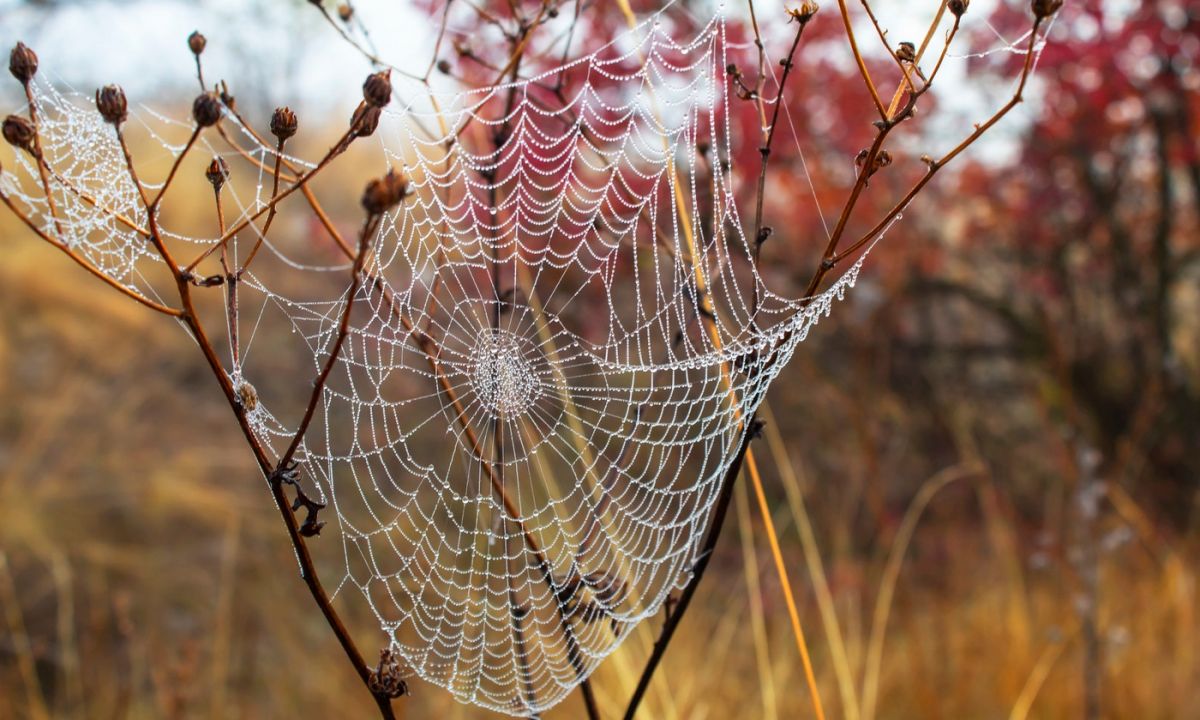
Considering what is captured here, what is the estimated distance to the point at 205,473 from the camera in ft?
19.8

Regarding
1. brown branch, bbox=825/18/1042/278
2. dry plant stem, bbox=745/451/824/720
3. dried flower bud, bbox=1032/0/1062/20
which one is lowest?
dry plant stem, bbox=745/451/824/720

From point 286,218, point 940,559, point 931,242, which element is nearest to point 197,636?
point 940,559

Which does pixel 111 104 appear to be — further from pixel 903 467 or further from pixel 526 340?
pixel 903 467

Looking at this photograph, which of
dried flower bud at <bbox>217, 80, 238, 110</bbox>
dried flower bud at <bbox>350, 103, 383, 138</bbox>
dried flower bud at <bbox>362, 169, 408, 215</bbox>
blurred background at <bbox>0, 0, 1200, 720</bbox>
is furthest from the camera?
blurred background at <bbox>0, 0, 1200, 720</bbox>

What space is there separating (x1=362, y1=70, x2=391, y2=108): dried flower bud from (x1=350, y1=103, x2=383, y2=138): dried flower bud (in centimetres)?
2

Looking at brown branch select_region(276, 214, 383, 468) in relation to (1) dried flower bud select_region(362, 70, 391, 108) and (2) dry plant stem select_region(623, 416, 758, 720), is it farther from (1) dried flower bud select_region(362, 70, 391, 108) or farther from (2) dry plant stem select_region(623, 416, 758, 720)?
(2) dry plant stem select_region(623, 416, 758, 720)

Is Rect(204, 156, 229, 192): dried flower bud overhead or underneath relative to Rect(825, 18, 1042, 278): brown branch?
overhead

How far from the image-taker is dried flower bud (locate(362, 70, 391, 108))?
855 millimetres

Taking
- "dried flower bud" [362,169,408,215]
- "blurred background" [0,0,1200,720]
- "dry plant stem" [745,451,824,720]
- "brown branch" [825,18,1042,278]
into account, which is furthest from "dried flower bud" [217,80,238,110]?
"blurred background" [0,0,1200,720]

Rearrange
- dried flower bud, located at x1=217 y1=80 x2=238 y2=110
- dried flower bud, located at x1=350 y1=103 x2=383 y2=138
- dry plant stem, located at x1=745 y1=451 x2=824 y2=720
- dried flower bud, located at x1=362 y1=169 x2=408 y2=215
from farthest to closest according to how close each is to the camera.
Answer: dry plant stem, located at x1=745 y1=451 x2=824 y2=720, dried flower bud, located at x1=217 y1=80 x2=238 y2=110, dried flower bud, located at x1=350 y1=103 x2=383 y2=138, dried flower bud, located at x1=362 y1=169 x2=408 y2=215

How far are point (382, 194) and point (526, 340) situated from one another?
1343 mm

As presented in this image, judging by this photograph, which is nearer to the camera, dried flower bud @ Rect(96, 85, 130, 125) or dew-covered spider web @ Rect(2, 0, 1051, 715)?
dried flower bud @ Rect(96, 85, 130, 125)

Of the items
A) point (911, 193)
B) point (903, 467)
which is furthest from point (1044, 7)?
point (903, 467)

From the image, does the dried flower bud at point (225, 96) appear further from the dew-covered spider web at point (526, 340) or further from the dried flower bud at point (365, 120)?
the dried flower bud at point (365, 120)
